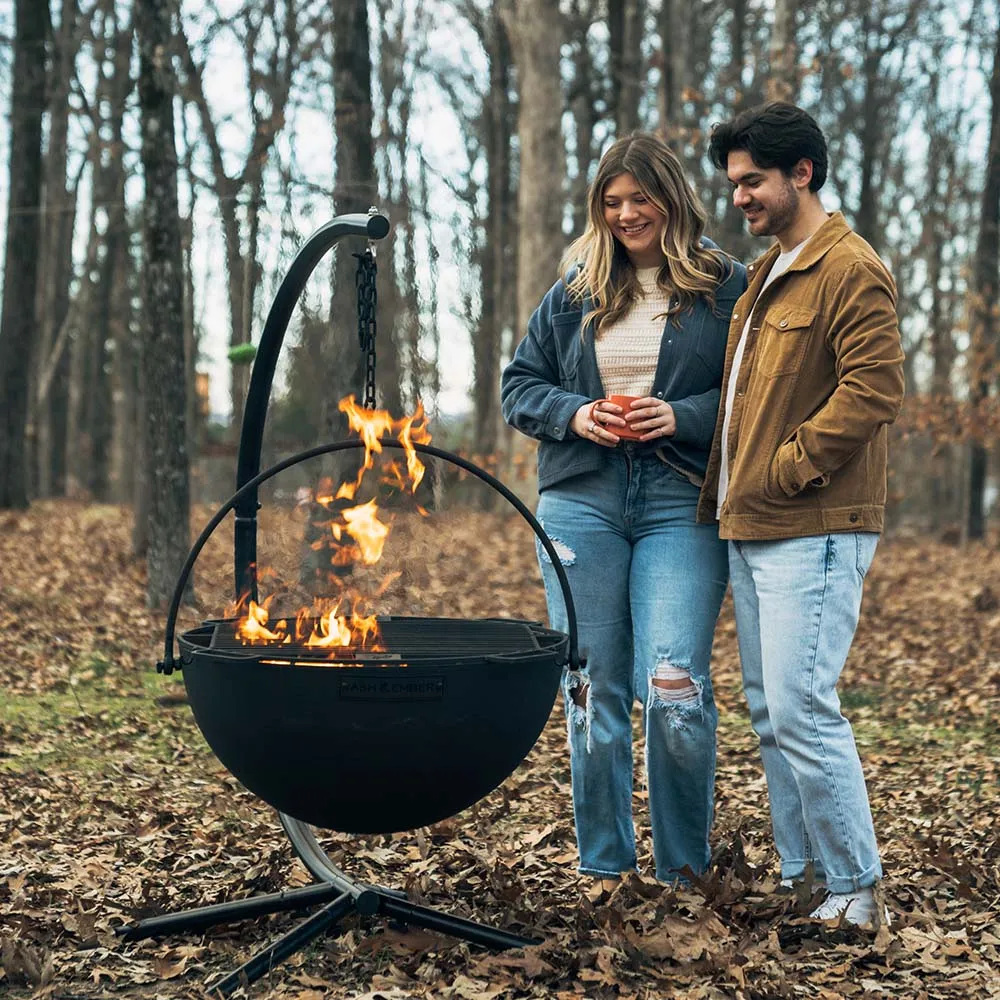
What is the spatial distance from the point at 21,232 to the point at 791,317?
13.5m

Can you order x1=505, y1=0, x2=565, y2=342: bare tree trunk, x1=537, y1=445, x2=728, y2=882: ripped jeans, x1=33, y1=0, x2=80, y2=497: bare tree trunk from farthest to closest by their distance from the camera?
x1=33, y1=0, x2=80, y2=497: bare tree trunk < x1=505, y1=0, x2=565, y2=342: bare tree trunk < x1=537, y1=445, x2=728, y2=882: ripped jeans

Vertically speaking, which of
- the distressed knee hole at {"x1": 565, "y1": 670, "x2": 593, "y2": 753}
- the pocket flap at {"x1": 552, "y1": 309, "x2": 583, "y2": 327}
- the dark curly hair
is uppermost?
the dark curly hair

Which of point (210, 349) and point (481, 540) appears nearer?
point (481, 540)

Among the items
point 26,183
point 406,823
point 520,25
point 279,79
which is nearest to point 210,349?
point 279,79

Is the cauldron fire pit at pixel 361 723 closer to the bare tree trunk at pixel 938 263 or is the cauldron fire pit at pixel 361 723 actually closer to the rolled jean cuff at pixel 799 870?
the rolled jean cuff at pixel 799 870

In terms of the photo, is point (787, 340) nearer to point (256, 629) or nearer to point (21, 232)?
point (256, 629)

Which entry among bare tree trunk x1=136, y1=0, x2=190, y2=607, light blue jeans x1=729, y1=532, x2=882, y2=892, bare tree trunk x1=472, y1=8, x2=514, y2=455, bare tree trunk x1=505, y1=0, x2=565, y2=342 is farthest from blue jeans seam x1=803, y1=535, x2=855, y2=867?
bare tree trunk x1=472, y1=8, x2=514, y2=455

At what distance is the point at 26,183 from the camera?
14.7 metres

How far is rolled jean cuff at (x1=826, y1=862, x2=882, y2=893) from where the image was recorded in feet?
11.3

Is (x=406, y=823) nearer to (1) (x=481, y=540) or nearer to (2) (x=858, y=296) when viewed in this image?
(2) (x=858, y=296)

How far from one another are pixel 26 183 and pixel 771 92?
890 centimetres

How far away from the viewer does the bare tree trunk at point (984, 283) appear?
15.2m

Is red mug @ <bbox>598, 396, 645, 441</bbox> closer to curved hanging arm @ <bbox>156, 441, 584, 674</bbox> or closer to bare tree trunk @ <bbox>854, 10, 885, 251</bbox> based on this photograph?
curved hanging arm @ <bbox>156, 441, 584, 674</bbox>

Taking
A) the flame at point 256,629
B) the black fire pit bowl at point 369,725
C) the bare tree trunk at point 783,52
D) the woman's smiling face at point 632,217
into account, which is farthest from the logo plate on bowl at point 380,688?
the bare tree trunk at point 783,52
